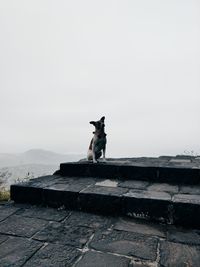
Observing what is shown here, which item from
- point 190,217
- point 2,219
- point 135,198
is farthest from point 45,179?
point 190,217

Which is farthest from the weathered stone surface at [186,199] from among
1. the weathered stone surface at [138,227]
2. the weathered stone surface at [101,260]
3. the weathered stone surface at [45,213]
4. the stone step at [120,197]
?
the weathered stone surface at [45,213]

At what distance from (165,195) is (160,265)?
1396 millimetres

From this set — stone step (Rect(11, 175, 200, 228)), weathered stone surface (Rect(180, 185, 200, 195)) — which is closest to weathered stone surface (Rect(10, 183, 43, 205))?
stone step (Rect(11, 175, 200, 228))

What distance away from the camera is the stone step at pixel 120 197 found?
313 cm

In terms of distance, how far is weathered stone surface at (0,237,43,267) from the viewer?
228 cm

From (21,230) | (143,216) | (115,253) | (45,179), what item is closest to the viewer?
(115,253)

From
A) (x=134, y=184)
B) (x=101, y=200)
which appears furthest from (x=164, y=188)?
(x=101, y=200)

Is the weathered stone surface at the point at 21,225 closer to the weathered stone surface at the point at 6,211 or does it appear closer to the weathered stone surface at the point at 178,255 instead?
the weathered stone surface at the point at 6,211

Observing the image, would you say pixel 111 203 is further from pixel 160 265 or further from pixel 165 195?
pixel 160 265

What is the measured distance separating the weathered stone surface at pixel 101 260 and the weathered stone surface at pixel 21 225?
0.90 meters

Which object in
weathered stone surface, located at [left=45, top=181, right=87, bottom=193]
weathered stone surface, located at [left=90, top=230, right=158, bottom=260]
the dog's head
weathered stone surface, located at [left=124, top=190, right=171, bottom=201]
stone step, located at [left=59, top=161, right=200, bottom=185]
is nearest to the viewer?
weathered stone surface, located at [left=90, top=230, right=158, bottom=260]

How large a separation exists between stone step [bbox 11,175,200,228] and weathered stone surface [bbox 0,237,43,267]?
3.81 feet

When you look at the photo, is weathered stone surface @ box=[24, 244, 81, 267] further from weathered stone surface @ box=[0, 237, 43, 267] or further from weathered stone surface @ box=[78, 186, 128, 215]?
weathered stone surface @ box=[78, 186, 128, 215]

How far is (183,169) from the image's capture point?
4.23 m
